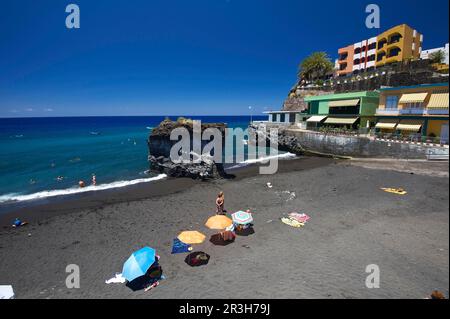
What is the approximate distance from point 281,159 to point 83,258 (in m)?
30.8

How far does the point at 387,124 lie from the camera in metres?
29.7

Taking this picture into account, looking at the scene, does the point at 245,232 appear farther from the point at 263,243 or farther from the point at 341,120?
the point at 341,120

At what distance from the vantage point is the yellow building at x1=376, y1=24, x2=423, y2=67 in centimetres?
4906

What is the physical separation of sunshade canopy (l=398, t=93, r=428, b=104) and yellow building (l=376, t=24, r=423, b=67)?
96.1 ft

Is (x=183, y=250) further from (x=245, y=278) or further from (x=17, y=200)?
(x=17, y=200)

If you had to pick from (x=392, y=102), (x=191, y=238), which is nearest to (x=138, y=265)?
(x=191, y=238)

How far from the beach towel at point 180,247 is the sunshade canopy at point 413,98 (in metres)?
29.2

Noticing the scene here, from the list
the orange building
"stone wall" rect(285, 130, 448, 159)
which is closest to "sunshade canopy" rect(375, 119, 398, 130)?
"stone wall" rect(285, 130, 448, 159)

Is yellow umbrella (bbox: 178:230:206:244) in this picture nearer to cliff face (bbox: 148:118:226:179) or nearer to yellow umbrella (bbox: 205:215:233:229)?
yellow umbrella (bbox: 205:215:233:229)

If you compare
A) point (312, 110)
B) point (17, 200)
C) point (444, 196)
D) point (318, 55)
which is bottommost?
point (17, 200)

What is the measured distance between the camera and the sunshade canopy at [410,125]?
25.5 m

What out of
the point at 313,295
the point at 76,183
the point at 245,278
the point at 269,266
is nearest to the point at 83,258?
the point at 245,278

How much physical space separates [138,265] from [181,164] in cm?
1843

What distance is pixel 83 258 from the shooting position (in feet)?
36.1
